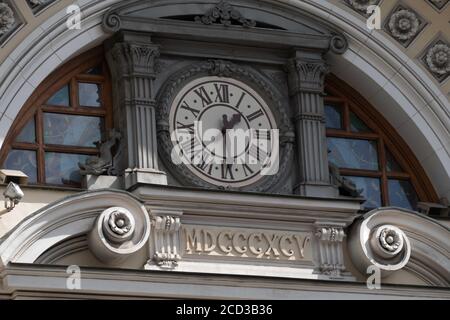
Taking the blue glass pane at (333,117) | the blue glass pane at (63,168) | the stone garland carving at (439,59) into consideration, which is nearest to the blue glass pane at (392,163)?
the blue glass pane at (333,117)

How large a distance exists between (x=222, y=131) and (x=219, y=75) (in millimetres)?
620

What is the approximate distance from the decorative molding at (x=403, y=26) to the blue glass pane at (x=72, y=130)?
3.41 meters

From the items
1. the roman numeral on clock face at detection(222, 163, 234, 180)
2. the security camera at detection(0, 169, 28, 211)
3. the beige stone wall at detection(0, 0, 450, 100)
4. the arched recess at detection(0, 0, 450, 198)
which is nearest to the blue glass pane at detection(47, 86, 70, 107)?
the security camera at detection(0, 169, 28, 211)

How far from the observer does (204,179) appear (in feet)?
76.1

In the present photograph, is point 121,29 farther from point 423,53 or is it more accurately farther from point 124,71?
point 423,53

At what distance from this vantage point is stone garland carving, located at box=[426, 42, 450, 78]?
24.6m

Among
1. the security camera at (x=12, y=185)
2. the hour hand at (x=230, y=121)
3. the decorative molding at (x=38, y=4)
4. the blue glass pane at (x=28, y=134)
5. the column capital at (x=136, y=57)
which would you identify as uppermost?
the decorative molding at (x=38, y=4)

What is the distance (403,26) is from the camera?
966 inches

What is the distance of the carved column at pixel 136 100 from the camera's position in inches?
899

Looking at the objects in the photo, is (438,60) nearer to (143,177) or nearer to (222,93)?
(222,93)

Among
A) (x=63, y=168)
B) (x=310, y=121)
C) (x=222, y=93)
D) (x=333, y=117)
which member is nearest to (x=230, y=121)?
(x=222, y=93)

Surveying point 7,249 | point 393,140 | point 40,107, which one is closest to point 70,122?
point 40,107

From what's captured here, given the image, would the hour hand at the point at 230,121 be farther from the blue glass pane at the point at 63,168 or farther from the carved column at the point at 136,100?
the blue glass pane at the point at 63,168

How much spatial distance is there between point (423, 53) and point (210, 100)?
2.54 meters
